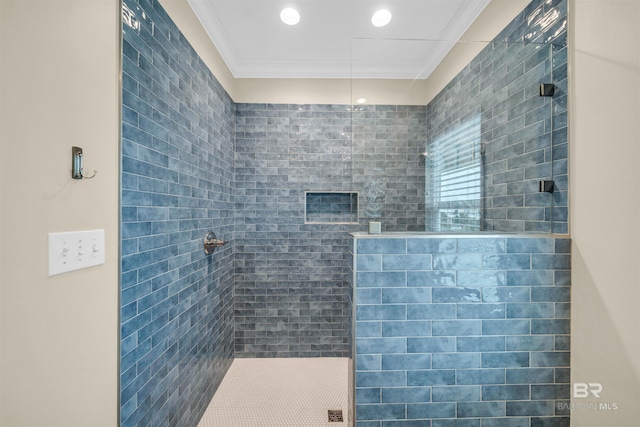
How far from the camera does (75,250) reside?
877mm

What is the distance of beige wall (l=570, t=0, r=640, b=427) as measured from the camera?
1.03 m

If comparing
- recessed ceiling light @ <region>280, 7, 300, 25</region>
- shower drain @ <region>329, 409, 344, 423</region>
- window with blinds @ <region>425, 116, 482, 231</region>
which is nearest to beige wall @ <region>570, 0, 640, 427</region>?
window with blinds @ <region>425, 116, 482, 231</region>

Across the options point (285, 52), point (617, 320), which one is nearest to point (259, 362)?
point (617, 320)

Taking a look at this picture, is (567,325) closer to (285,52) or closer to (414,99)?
(414,99)

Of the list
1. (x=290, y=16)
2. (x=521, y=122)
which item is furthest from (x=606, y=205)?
(x=290, y=16)

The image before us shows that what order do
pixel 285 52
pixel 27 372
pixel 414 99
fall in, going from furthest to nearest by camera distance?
pixel 285 52, pixel 414 99, pixel 27 372

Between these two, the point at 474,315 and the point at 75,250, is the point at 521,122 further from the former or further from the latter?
the point at 75,250

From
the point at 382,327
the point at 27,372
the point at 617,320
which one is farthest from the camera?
the point at 382,327

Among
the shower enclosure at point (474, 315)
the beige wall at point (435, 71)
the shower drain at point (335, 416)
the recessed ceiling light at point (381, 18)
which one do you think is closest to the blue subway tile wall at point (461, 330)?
the shower enclosure at point (474, 315)

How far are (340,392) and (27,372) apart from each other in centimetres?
198

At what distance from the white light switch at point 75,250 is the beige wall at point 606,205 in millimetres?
2014

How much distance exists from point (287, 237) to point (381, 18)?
1996 mm

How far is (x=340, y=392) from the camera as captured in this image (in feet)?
7.01

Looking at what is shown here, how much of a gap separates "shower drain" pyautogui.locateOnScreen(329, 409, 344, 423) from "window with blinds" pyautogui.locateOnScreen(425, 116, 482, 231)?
153cm
